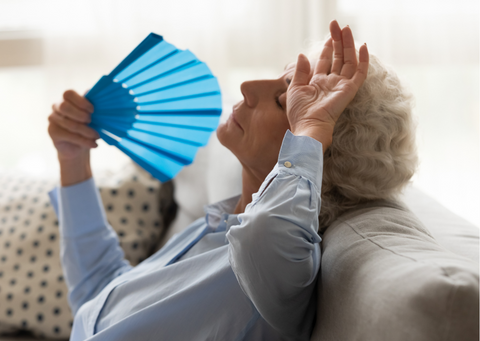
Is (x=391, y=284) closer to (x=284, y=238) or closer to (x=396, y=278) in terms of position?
(x=396, y=278)

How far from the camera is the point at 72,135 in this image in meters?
1.17

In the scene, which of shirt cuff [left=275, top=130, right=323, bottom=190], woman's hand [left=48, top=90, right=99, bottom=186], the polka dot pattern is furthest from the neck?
the polka dot pattern

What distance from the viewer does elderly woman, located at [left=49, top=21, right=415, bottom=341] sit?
2.24 feet

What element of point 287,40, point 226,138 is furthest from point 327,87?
point 287,40

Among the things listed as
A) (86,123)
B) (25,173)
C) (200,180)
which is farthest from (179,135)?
(25,173)

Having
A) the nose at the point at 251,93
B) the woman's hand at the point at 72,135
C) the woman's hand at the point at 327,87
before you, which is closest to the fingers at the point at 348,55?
the woman's hand at the point at 327,87

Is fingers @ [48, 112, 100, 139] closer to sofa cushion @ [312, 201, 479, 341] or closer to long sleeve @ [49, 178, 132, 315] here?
long sleeve @ [49, 178, 132, 315]

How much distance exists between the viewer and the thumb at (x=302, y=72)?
0.87 m

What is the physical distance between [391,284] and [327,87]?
441mm

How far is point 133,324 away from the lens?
0.87 metres

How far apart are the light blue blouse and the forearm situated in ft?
0.18

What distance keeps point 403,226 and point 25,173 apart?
1682mm

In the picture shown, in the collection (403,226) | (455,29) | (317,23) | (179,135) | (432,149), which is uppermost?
(317,23)

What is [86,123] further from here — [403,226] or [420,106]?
[420,106]
